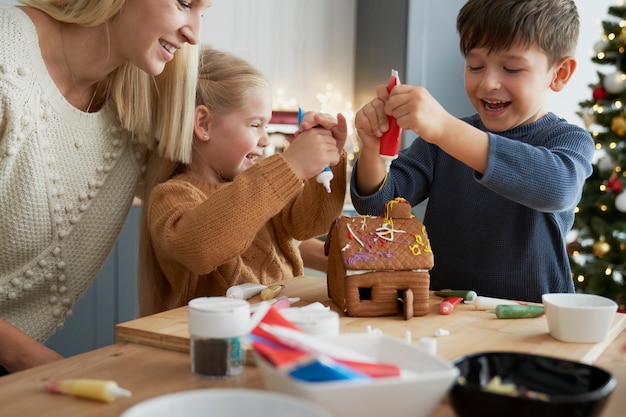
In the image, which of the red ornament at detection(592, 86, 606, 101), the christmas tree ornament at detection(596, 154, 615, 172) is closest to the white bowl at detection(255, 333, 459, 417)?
the christmas tree ornament at detection(596, 154, 615, 172)

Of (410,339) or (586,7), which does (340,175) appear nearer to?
(410,339)

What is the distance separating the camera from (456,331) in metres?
1.05

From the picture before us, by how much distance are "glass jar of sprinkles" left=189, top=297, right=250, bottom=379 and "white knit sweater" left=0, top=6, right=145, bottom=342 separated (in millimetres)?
745

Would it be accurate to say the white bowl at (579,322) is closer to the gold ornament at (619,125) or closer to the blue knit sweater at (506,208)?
the blue knit sweater at (506,208)

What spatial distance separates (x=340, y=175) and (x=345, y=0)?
3301 mm

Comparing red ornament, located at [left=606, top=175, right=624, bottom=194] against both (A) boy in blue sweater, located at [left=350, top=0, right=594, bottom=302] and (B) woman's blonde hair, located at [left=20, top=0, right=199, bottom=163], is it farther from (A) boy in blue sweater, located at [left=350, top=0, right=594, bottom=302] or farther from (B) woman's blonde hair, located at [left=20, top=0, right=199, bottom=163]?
(B) woman's blonde hair, located at [left=20, top=0, right=199, bottom=163]

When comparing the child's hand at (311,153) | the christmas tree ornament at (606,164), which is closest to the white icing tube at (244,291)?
the child's hand at (311,153)

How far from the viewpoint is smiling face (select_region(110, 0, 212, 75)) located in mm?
1466

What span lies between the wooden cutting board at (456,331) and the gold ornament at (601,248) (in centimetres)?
215

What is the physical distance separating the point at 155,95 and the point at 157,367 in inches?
33.7

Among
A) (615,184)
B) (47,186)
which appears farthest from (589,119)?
(47,186)

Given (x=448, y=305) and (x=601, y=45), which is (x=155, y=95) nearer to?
(x=448, y=305)

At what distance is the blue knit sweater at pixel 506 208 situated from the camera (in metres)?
1.28

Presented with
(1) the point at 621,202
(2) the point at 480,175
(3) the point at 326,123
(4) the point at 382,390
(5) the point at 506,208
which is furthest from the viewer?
(1) the point at 621,202
